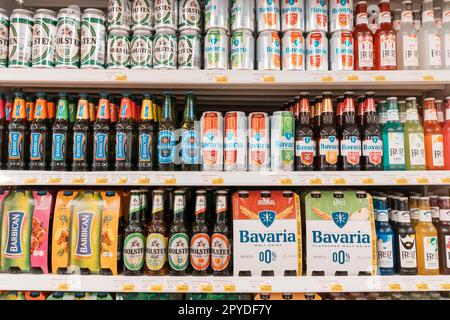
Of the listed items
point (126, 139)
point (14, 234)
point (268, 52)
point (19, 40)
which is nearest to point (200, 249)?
point (126, 139)

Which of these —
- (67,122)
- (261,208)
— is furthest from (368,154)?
(67,122)

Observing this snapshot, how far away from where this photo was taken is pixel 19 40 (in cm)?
158

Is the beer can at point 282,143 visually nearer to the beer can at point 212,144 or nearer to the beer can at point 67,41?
the beer can at point 212,144

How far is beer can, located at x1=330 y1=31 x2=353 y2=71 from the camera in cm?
160

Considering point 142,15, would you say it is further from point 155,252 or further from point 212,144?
point 155,252

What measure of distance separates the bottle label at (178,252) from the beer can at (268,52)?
3.08 ft

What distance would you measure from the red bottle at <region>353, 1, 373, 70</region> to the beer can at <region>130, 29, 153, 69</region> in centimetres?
106

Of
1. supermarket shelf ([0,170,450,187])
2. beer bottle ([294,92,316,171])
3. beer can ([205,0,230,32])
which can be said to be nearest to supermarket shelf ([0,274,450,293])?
supermarket shelf ([0,170,450,187])

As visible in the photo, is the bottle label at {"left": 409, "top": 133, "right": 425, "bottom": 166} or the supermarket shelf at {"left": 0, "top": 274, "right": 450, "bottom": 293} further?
the bottle label at {"left": 409, "top": 133, "right": 425, "bottom": 166}

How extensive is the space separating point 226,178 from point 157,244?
1.54 feet

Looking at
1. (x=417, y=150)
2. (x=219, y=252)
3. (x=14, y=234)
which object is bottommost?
(x=219, y=252)

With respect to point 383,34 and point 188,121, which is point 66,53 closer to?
point 188,121

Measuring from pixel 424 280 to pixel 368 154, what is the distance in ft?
2.18

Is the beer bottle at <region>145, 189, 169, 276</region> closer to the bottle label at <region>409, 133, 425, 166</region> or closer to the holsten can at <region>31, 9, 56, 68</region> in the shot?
the holsten can at <region>31, 9, 56, 68</region>
